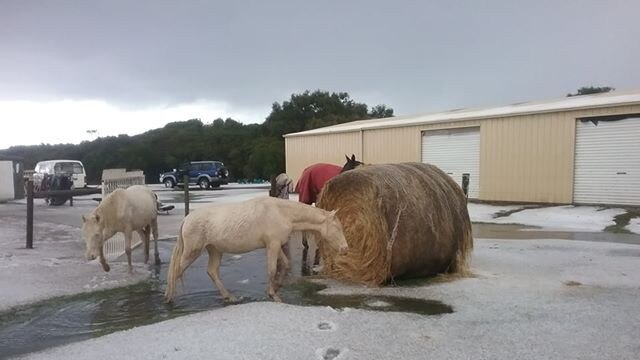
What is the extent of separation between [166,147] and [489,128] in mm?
55552

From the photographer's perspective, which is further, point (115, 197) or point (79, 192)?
point (79, 192)

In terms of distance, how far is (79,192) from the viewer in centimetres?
1167

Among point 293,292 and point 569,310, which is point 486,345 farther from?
point 293,292

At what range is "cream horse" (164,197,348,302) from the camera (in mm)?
6512

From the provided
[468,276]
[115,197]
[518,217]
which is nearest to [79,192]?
[115,197]

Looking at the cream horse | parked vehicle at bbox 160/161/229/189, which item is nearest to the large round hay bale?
the cream horse

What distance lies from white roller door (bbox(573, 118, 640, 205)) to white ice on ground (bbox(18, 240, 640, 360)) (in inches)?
478

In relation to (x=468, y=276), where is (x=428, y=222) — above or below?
above

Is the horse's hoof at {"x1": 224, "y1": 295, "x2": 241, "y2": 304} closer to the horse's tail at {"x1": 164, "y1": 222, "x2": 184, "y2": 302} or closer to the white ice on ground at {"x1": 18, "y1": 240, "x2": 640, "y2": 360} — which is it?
the white ice on ground at {"x1": 18, "y1": 240, "x2": 640, "y2": 360}

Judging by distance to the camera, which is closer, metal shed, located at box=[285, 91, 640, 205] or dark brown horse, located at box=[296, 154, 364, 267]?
dark brown horse, located at box=[296, 154, 364, 267]

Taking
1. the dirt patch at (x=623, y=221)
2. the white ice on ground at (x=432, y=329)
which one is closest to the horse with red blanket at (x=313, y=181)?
the white ice on ground at (x=432, y=329)

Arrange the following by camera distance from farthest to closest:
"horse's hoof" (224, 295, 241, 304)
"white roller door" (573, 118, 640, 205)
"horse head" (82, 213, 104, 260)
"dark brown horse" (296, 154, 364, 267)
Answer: "white roller door" (573, 118, 640, 205)
"dark brown horse" (296, 154, 364, 267)
"horse head" (82, 213, 104, 260)
"horse's hoof" (224, 295, 241, 304)

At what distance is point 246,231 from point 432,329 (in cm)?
261

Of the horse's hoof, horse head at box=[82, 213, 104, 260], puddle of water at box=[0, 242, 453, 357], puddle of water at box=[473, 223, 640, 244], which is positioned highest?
horse head at box=[82, 213, 104, 260]
